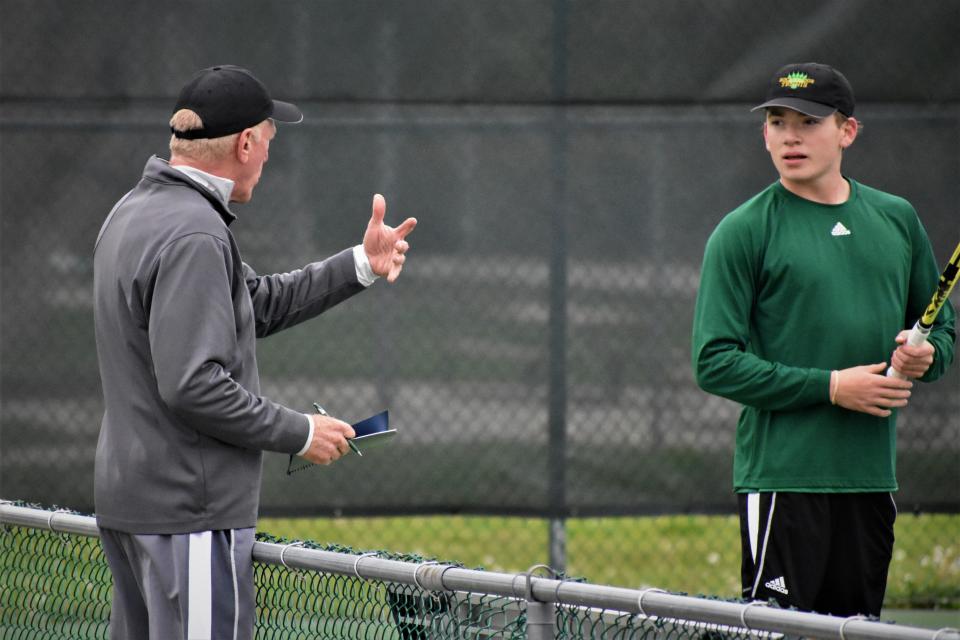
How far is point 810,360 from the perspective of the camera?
325 cm

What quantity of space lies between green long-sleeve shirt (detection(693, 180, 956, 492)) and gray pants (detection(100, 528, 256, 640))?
1.19 metres

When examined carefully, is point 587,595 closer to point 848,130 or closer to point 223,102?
point 223,102

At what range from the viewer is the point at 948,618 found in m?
5.42

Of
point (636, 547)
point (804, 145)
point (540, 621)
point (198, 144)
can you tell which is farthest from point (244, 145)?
point (636, 547)

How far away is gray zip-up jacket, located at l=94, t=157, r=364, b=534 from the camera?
2.64 m

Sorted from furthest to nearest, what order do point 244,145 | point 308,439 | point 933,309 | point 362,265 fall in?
point 362,265, point 933,309, point 244,145, point 308,439

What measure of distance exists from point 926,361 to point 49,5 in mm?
3493

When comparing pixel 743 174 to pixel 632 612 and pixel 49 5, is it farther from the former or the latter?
pixel 632 612

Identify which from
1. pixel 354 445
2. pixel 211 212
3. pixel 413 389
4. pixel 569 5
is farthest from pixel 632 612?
pixel 569 5

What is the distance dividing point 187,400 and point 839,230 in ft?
5.22

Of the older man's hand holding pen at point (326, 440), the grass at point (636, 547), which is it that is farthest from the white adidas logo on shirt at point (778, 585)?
the grass at point (636, 547)

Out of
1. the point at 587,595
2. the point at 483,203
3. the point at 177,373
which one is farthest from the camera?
the point at 483,203

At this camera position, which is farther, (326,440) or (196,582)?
(326,440)

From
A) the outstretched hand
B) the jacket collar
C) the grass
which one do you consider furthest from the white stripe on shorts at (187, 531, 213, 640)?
the grass
